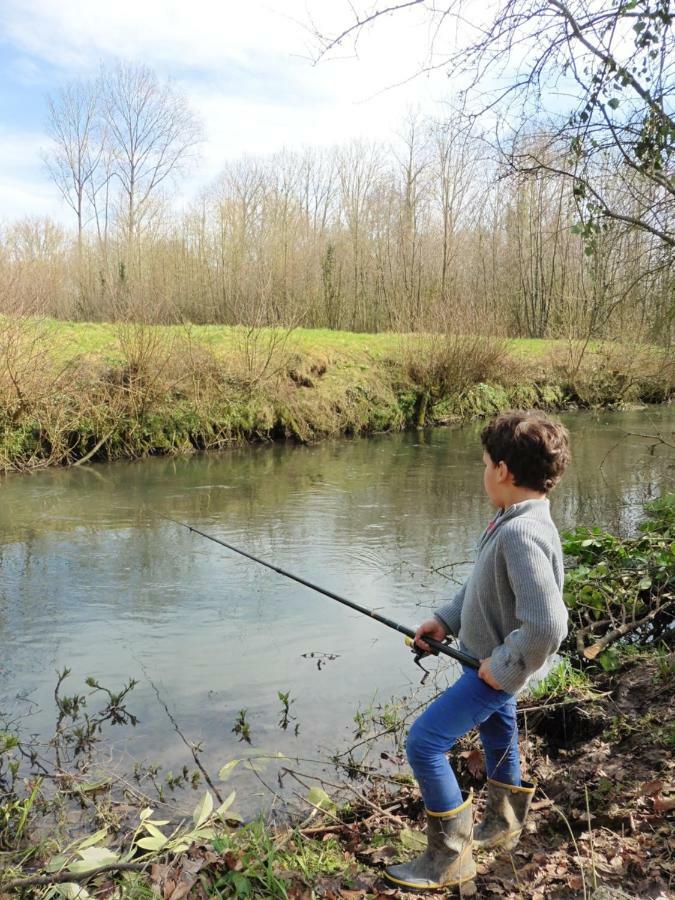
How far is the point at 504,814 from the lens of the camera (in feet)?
9.12

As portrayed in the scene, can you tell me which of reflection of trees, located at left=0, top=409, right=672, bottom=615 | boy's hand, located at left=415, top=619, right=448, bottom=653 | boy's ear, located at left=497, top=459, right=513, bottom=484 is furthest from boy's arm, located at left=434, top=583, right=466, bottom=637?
reflection of trees, located at left=0, top=409, right=672, bottom=615

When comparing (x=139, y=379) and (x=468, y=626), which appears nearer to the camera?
(x=468, y=626)

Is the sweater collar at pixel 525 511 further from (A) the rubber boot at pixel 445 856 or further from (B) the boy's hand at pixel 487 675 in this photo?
(A) the rubber boot at pixel 445 856

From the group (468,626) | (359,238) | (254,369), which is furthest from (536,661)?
(359,238)

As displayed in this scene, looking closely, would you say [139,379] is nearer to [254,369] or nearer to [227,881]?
[254,369]

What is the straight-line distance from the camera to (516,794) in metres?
2.79

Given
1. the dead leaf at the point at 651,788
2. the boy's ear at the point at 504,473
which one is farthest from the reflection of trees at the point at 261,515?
the boy's ear at the point at 504,473

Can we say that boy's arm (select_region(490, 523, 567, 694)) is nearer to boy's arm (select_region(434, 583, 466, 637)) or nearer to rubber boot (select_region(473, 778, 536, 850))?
boy's arm (select_region(434, 583, 466, 637))

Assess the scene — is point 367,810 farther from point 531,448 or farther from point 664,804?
point 531,448

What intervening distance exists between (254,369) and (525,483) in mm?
12670

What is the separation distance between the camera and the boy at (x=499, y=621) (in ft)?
7.74

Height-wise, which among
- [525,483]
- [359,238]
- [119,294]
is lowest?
[525,483]

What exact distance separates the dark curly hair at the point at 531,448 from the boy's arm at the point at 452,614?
0.51 meters

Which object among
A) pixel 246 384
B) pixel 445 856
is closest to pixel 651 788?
pixel 445 856
